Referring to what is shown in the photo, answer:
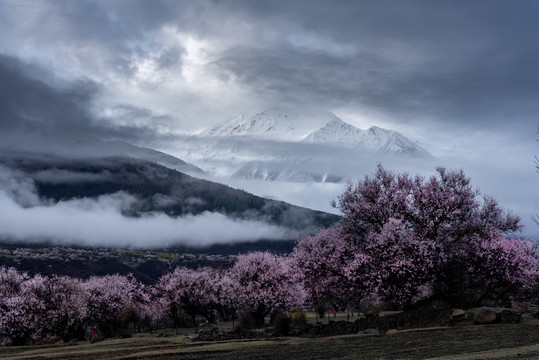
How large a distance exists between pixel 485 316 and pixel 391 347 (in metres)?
16.4

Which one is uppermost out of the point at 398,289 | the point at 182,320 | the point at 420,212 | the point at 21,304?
the point at 420,212

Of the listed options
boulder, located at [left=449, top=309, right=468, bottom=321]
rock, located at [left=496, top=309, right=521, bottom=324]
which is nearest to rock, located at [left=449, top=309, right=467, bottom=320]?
boulder, located at [left=449, top=309, right=468, bottom=321]

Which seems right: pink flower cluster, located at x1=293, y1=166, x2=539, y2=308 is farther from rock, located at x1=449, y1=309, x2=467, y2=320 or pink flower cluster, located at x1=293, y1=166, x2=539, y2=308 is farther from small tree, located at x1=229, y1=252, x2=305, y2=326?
small tree, located at x1=229, y1=252, x2=305, y2=326

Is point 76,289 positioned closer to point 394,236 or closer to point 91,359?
point 91,359

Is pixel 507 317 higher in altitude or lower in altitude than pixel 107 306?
higher

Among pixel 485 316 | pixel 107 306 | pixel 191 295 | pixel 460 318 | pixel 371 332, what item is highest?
pixel 485 316

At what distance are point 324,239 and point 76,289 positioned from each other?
48896 mm

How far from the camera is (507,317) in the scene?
4681 cm

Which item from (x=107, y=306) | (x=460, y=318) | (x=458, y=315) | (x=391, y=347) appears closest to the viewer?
(x=391, y=347)

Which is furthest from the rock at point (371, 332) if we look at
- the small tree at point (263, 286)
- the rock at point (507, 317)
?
the small tree at point (263, 286)

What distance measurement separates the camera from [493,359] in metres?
24.4

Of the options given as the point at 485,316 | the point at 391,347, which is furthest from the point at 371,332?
the point at 391,347

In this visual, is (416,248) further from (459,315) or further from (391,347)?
(391,347)

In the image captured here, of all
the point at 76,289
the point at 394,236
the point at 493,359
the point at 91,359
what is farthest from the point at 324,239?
the point at 76,289
